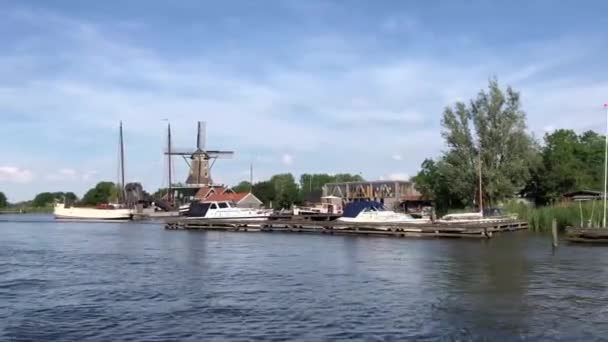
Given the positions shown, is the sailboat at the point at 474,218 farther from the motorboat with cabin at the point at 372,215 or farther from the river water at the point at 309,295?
the river water at the point at 309,295

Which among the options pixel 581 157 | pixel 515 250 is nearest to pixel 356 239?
pixel 515 250

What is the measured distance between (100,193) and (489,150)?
129653 millimetres

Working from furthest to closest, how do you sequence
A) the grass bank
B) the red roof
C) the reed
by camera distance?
the grass bank, the red roof, the reed

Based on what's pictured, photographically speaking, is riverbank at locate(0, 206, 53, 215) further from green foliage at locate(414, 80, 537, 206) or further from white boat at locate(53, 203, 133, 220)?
green foliage at locate(414, 80, 537, 206)

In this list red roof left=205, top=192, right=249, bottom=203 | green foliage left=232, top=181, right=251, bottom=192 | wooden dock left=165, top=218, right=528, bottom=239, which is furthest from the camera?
green foliage left=232, top=181, right=251, bottom=192

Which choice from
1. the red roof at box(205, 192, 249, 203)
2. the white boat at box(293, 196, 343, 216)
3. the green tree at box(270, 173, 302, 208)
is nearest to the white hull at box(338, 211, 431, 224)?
the white boat at box(293, 196, 343, 216)

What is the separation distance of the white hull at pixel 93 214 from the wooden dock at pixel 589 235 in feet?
223

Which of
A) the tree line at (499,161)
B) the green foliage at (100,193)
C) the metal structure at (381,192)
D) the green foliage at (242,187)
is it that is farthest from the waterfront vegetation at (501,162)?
the green foliage at (100,193)

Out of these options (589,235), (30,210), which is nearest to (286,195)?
(589,235)

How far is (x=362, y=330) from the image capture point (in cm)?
1459

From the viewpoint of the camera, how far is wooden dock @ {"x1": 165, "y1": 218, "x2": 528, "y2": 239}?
4422cm

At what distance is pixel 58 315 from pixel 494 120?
175 ft

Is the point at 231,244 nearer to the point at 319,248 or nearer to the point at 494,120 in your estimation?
the point at 319,248

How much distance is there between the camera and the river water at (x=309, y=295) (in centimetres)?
1466
